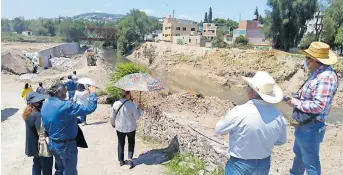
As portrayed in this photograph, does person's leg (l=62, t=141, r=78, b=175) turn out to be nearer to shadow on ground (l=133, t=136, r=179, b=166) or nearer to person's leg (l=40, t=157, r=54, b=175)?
person's leg (l=40, t=157, r=54, b=175)

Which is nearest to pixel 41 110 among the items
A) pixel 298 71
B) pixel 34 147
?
pixel 34 147

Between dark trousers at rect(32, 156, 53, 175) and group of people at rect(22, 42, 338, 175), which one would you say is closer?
group of people at rect(22, 42, 338, 175)

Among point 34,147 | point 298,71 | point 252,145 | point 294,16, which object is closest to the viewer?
point 252,145

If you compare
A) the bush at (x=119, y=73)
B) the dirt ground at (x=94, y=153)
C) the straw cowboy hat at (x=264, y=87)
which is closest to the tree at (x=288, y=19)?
the bush at (x=119, y=73)

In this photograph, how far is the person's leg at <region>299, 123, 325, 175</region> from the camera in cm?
362

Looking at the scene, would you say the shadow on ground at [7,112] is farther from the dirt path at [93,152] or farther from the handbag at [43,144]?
the handbag at [43,144]

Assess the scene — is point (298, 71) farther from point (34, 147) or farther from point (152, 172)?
point (34, 147)

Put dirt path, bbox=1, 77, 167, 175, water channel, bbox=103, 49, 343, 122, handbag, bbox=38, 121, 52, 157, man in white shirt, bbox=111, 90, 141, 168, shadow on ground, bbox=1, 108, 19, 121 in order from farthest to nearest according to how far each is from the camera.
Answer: water channel, bbox=103, 49, 343, 122
shadow on ground, bbox=1, 108, 19, 121
dirt path, bbox=1, 77, 167, 175
man in white shirt, bbox=111, 90, 141, 168
handbag, bbox=38, 121, 52, 157

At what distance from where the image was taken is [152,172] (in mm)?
6008

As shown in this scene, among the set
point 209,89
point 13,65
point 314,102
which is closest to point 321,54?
point 314,102

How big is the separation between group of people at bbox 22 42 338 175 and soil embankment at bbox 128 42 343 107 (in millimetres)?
21019

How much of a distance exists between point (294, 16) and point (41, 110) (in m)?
39.9

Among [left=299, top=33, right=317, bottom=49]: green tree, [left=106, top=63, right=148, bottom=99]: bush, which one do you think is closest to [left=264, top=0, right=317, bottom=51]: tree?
[left=299, top=33, right=317, bottom=49]: green tree

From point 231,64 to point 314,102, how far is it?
1398 inches
